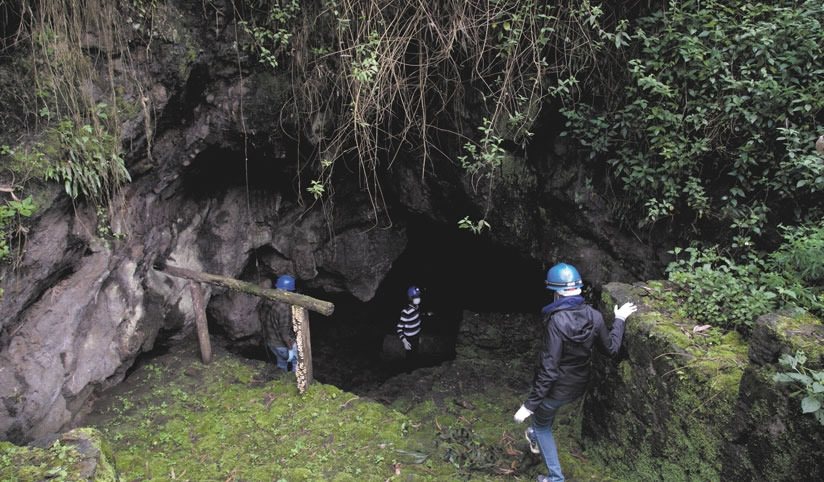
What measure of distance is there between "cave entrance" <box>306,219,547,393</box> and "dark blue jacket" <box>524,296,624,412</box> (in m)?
3.97

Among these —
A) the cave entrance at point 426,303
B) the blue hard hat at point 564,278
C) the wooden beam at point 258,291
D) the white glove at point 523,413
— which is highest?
the blue hard hat at point 564,278

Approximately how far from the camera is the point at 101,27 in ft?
14.8

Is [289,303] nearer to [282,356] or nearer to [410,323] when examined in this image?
[282,356]

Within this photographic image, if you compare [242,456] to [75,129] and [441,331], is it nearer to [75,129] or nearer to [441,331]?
[75,129]

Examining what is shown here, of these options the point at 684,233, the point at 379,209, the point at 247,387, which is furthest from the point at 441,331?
the point at 684,233

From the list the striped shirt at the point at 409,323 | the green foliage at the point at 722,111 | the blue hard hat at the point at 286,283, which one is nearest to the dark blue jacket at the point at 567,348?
the green foliage at the point at 722,111

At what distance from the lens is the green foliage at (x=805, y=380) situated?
246 centimetres

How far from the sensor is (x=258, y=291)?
209 inches

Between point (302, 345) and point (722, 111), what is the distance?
5.05 m

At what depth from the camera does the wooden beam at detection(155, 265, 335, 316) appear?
4.85m

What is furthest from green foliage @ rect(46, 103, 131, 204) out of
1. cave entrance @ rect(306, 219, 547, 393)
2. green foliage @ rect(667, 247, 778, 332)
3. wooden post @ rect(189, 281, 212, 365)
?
green foliage @ rect(667, 247, 778, 332)

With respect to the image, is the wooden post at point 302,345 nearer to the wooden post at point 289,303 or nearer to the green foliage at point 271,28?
the wooden post at point 289,303

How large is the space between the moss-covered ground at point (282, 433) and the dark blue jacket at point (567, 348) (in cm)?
111

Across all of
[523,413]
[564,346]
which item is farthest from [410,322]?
[564,346]
